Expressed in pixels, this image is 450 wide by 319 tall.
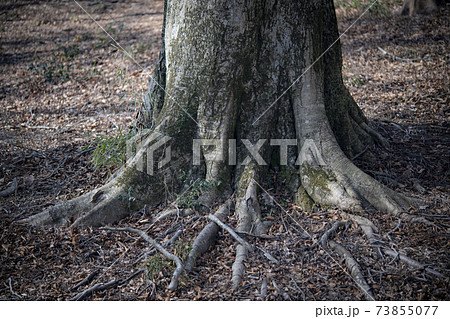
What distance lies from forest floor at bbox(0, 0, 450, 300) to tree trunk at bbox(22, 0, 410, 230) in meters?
0.23

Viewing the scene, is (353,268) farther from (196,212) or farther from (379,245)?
(196,212)

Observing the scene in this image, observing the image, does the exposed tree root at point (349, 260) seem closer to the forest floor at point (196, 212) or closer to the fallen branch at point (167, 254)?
the forest floor at point (196, 212)

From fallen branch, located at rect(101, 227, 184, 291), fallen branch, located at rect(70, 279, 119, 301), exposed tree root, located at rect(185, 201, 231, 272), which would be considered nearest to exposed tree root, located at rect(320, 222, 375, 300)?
exposed tree root, located at rect(185, 201, 231, 272)

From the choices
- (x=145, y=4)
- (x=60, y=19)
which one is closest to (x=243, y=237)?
(x=60, y=19)

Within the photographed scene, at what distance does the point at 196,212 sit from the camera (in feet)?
12.7

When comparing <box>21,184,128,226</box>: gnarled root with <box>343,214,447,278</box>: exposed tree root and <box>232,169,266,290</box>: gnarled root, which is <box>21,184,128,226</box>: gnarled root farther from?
<box>343,214,447,278</box>: exposed tree root

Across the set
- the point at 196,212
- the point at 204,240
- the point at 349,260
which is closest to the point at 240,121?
the point at 196,212

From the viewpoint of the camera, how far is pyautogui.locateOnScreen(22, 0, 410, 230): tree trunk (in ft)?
12.3

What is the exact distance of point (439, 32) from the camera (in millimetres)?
8711

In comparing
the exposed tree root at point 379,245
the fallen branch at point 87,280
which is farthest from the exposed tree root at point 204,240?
the exposed tree root at point 379,245

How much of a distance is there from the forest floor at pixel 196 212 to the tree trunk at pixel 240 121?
0.23 m

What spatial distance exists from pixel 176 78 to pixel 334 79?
1.89 m

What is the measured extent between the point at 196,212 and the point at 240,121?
112cm

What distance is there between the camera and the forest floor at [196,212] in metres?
3.04
